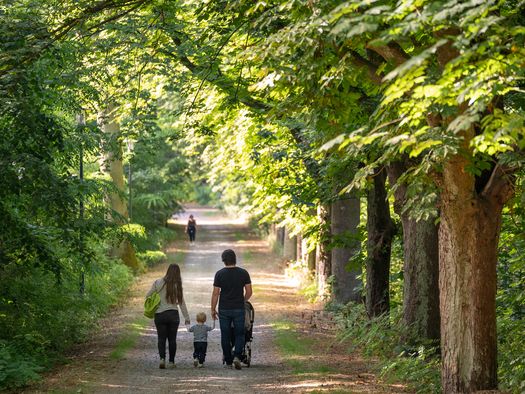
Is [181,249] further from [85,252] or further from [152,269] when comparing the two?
[85,252]

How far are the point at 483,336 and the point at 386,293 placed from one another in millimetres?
7562

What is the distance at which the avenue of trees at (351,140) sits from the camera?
764 centimetres

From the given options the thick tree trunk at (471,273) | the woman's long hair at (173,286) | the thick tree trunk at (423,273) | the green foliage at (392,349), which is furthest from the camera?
the woman's long hair at (173,286)

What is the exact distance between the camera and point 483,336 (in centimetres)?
1015

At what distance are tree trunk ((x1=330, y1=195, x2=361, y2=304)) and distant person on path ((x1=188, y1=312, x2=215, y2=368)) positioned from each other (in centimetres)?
784

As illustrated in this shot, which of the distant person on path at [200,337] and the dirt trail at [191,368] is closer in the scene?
the dirt trail at [191,368]

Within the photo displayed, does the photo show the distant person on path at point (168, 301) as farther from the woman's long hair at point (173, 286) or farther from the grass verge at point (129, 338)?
the grass verge at point (129, 338)

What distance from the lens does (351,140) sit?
7770mm

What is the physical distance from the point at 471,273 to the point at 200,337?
19.6ft

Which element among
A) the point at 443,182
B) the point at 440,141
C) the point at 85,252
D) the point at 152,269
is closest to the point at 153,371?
the point at 85,252

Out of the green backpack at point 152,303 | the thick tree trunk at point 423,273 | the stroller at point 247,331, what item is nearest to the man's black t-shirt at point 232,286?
the stroller at point 247,331

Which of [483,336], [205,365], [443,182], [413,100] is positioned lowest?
[205,365]

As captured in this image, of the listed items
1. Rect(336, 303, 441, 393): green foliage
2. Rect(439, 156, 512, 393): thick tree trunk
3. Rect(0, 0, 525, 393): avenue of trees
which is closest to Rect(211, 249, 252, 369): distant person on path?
Rect(0, 0, 525, 393): avenue of trees

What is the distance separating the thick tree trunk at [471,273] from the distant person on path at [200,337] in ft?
17.7
